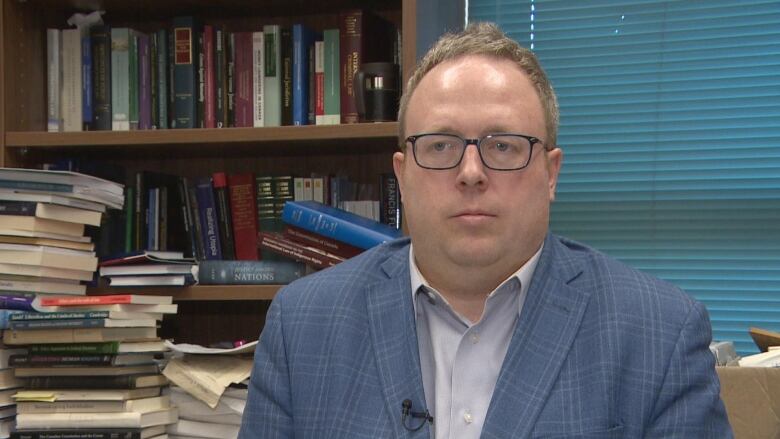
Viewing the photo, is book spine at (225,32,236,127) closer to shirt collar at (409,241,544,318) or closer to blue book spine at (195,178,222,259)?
blue book spine at (195,178,222,259)

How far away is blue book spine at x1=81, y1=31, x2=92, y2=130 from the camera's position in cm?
245

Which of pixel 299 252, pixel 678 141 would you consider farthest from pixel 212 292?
pixel 678 141

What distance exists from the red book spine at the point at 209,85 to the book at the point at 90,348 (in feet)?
1.95

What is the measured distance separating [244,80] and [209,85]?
93 millimetres

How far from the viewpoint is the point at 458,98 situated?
4.69 feet

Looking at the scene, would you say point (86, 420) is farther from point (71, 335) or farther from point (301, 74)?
point (301, 74)

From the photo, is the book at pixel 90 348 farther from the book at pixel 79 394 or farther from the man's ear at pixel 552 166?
the man's ear at pixel 552 166

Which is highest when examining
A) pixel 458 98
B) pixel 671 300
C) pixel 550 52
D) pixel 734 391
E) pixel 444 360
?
pixel 550 52

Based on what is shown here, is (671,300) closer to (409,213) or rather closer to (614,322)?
(614,322)

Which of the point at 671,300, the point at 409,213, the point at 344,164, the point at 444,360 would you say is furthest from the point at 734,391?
the point at 344,164

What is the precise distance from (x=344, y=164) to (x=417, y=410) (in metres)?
1.27

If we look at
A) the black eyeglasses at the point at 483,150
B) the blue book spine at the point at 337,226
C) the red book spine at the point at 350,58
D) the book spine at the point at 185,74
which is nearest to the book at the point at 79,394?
the blue book spine at the point at 337,226

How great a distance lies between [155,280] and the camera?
2273 mm

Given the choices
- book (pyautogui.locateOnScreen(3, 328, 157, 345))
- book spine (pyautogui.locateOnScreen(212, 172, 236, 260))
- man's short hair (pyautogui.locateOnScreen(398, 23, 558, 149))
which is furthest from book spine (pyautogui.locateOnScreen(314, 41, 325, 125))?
man's short hair (pyautogui.locateOnScreen(398, 23, 558, 149))
